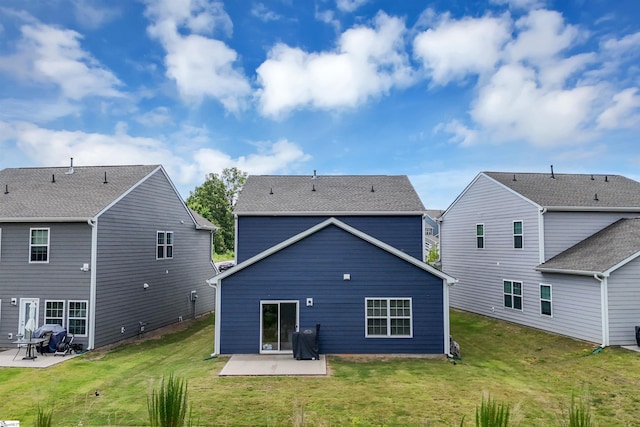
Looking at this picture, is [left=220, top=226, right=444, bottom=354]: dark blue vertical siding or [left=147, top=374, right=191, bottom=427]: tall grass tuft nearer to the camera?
[left=147, top=374, right=191, bottom=427]: tall grass tuft

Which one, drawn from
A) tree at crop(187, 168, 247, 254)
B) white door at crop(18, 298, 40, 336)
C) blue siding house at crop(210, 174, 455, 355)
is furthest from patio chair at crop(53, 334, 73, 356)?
tree at crop(187, 168, 247, 254)

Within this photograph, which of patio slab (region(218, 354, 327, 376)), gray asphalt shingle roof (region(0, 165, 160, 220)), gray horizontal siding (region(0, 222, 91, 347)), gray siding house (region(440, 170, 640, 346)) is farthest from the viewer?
gray asphalt shingle roof (region(0, 165, 160, 220))

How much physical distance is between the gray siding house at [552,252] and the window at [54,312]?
1846 cm

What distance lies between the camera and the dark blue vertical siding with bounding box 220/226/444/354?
475 inches

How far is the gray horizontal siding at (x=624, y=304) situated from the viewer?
12414 millimetres

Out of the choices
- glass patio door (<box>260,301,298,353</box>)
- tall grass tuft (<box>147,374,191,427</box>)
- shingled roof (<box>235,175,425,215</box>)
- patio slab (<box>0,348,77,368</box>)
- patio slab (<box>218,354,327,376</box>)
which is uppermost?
shingled roof (<box>235,175,425,215</box>)

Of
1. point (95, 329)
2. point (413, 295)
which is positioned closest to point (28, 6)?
point (95, 329)

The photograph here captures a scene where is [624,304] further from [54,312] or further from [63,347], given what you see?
[54,312]

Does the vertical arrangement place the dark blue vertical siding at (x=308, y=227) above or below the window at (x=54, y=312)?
above

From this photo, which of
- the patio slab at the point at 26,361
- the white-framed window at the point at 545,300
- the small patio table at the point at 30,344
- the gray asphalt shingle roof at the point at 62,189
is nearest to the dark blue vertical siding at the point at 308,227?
the white-framed window at the point at 545,300

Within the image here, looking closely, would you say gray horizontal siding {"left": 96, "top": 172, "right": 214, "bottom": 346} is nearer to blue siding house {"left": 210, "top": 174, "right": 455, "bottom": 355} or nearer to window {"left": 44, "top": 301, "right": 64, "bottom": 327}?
window {"left": 44, "top": 301, "right": 64, "bottom": 327}

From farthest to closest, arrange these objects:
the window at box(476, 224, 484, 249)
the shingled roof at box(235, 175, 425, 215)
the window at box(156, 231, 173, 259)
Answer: the window at box(476, 224, 484, 249) → the window at box(156, 231, 173, 259) → the shingled roof at box(235, 175, 425, 215)

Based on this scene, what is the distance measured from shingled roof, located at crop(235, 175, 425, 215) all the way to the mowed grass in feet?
20.2

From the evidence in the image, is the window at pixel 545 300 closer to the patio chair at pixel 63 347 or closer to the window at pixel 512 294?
the window at pixel 512 294
